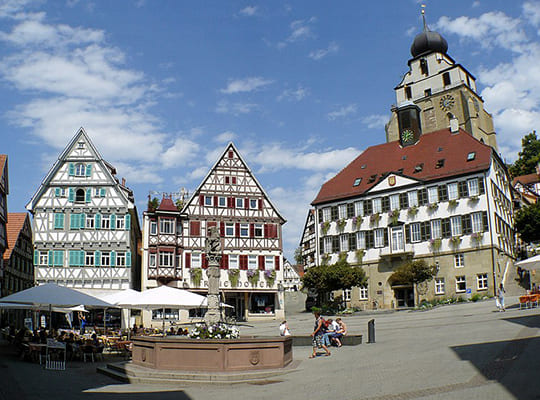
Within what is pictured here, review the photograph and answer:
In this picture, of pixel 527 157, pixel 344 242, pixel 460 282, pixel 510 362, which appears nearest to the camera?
pixel 510 362

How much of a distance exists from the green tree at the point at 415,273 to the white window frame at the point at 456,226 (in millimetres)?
3151

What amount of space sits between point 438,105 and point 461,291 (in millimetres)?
28302

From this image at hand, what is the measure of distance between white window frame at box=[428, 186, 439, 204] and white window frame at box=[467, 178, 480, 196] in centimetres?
268

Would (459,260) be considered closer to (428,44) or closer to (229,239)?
(229,239)

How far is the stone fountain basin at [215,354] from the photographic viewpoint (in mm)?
14375

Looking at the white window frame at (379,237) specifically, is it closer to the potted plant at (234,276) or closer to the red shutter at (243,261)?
the red shutter at (243,261)

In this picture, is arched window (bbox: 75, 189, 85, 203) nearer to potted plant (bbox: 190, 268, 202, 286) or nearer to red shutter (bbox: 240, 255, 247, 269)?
potted plant (bbox: 190, 268, 202, 286)

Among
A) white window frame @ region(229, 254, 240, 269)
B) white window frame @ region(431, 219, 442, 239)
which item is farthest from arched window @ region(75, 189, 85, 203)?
white window frame @ region(431, 219, 442, 239)

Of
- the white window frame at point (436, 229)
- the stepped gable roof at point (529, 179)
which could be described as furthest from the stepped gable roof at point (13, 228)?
the stepped gable roof at point (529, 179)

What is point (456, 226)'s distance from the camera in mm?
45156

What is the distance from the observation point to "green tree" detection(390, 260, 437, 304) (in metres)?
44.0

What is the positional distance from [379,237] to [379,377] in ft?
121

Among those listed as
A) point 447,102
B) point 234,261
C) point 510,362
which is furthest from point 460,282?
point 510,362

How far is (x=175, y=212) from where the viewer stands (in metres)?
44.7
